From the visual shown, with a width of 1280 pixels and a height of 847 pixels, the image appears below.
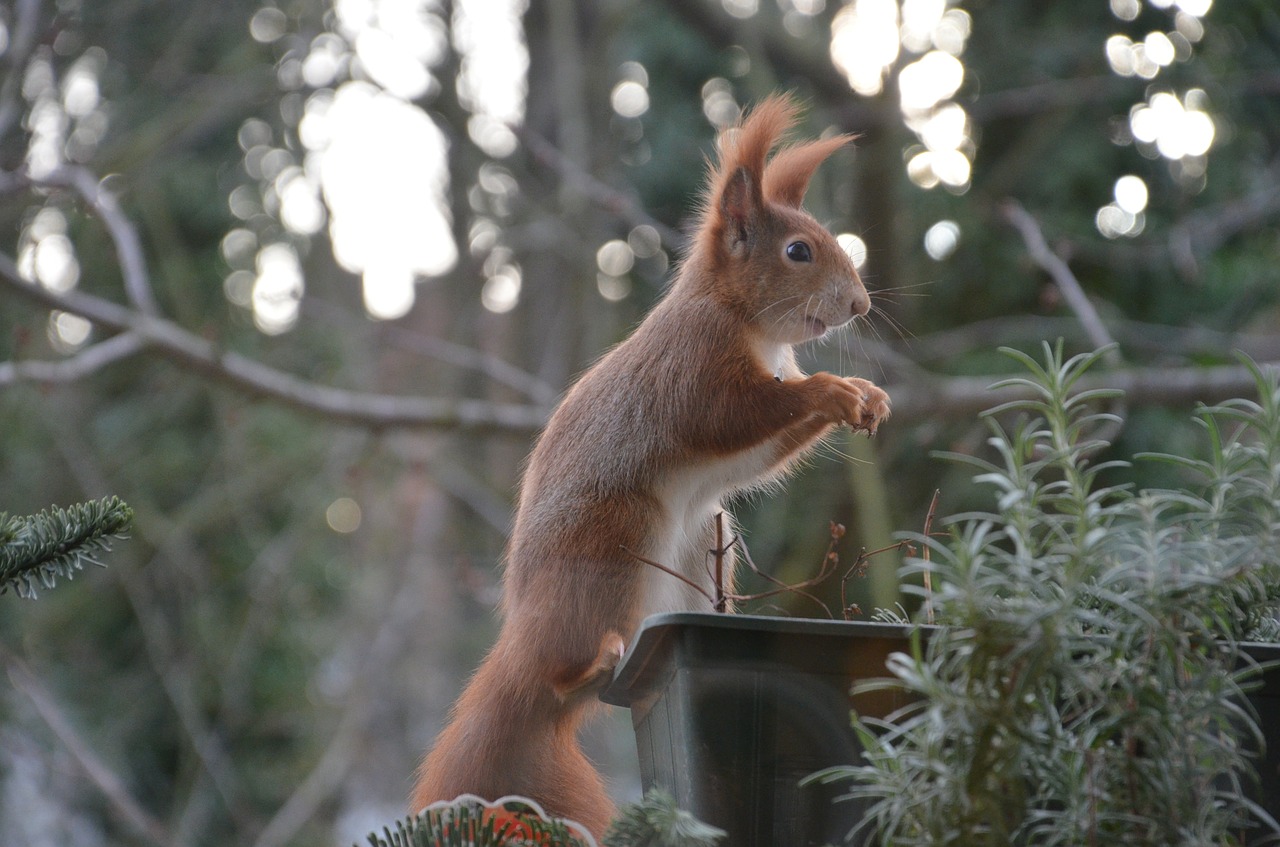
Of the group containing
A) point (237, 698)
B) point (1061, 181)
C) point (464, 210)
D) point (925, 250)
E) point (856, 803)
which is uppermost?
point (464, 210)

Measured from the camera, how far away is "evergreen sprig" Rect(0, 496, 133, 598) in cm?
72

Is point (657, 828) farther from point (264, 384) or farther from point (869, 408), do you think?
point (264, 384)

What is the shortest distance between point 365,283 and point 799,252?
2968mm

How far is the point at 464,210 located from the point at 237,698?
178cm

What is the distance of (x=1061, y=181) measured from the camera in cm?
345

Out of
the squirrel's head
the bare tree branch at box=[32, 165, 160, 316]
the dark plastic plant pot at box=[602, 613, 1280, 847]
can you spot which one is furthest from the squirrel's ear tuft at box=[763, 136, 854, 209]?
the bare tree branch at box=[32, 165, 160, 316]

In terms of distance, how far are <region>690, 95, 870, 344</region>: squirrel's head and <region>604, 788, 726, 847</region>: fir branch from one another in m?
0.81

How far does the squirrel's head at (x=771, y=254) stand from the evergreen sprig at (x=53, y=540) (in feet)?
2.58

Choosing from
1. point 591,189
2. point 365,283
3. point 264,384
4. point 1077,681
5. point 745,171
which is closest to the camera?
point 1077,681

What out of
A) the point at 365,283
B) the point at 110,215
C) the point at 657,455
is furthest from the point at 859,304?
the point at 365,283

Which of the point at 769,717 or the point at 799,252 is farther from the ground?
the point at 799,252

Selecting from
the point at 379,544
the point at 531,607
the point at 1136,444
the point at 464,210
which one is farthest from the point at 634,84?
the point at 531,607

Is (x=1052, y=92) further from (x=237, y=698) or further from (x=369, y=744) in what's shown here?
(x=369, y=744)

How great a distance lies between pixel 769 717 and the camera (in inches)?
28.1
